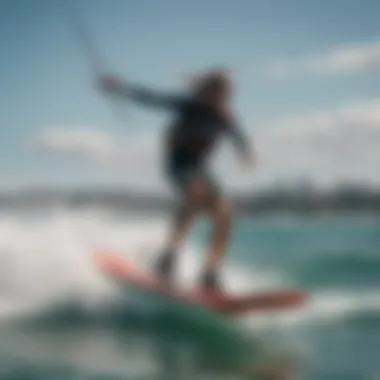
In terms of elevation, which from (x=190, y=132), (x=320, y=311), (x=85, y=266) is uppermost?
(x=190, y=132)

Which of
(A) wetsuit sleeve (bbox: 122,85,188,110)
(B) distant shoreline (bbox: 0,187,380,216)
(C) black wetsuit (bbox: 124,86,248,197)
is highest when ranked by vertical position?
(A) wetsuit sleeve (bbox: 122,85,188,110)

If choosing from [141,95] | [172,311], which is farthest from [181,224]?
[141,95]

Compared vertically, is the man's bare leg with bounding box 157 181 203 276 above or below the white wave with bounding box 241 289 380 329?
above

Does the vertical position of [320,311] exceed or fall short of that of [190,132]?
it falls short

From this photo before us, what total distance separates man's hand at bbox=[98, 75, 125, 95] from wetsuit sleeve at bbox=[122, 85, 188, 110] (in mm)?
32

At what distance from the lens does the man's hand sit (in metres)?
2.11

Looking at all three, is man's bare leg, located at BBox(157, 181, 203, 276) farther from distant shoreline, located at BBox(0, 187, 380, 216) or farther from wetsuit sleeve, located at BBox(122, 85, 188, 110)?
wetsuit sleeve, located at BBox(122, 85, 188, 110)

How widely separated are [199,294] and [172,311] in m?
0.07

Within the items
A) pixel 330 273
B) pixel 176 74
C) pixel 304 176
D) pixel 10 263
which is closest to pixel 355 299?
pixel 330 273

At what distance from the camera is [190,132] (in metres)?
2.09

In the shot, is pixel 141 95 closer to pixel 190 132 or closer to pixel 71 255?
pixel 190 132

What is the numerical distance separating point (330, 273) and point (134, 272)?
45 centimetres

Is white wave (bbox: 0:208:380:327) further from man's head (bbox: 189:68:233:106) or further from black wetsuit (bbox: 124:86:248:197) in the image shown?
man's head (bbox: 189:68:233:106)

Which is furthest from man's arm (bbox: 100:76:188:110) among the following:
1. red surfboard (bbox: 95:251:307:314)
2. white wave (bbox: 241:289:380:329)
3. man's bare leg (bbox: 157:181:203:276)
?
white wave (bbox: 241:289:380:329)
